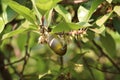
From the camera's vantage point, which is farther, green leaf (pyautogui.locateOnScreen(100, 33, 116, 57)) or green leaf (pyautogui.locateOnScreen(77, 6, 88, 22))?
green leaf (pyautogui.locateOnScreen(100, 33, 116, 57))

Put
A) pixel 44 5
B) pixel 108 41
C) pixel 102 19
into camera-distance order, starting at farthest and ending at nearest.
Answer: pixel 108 41 → pixel 102 19 → pixel 44 5

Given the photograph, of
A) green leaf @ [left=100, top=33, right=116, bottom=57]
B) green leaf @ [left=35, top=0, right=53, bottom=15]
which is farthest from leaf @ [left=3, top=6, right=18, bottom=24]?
green leaf @ [left=100, top=33, right=116, bottom=57]

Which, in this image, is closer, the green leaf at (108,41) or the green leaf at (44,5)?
the green leaf at (44,5)

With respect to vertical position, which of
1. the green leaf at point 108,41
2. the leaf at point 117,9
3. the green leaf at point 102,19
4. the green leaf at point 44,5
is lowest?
the green leaf at point 108,41

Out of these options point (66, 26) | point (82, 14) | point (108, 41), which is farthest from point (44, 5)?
point (108, 41)

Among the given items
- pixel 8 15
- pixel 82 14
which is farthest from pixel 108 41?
pixel 8 15

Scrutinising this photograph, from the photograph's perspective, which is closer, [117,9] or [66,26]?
[66,26]

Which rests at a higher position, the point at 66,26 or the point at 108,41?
the point at 66,26

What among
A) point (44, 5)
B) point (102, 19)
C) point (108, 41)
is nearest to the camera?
point (44, 5)

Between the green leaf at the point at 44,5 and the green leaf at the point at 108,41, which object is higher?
the green leaf at the point at 44,5

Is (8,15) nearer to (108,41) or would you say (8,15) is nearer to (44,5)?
(44,5)

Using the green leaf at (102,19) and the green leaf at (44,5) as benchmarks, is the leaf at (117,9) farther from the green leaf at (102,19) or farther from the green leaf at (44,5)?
the green leaf at (44,5)

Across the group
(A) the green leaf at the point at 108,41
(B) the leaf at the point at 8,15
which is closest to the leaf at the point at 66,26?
(B) the leaf at the point at 8,15

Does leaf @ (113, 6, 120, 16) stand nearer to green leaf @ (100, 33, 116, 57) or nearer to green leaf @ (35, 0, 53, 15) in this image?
green leaf @ (35, 0, 53, 15)
